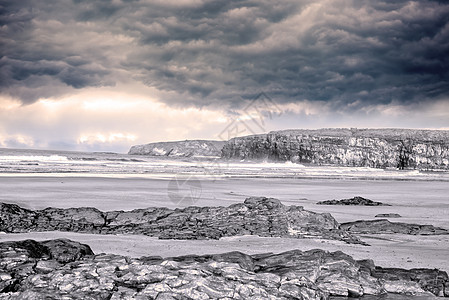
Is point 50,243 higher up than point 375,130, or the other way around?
point 375,130

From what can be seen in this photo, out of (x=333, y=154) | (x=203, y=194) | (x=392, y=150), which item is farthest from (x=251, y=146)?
(x=203, y=194)

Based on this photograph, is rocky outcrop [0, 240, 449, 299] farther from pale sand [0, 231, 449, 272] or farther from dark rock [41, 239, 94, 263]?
pale sand [0, 231, 449, 272]

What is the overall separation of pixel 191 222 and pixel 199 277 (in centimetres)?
656

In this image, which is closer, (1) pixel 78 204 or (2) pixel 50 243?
(2) pixel 50 243

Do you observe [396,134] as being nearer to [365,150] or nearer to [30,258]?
[365,150]

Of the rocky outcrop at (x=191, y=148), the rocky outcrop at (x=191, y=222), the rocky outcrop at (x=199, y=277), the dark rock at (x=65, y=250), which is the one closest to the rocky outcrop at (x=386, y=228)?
the rocky outcrop at (x=191, y=222)

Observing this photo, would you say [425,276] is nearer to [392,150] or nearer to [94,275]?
[94,275]

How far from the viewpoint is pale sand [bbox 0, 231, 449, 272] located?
8.64 metres

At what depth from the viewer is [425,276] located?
6.63 m

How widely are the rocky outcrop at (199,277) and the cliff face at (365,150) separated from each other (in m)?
106

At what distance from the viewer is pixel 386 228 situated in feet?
40.1

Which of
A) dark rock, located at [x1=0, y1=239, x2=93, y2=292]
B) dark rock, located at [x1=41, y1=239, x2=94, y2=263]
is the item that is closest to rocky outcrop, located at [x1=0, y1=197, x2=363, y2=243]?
dark rock, located at [x1=41, y1=239, x2=94, y2=263]

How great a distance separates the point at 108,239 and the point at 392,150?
112538 millimetres

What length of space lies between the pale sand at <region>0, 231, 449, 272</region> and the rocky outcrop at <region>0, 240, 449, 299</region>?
1626 mm
